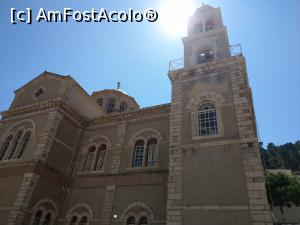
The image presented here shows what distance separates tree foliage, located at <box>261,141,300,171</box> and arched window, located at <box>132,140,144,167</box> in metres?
46.5

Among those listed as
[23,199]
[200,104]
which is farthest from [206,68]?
[23,199]

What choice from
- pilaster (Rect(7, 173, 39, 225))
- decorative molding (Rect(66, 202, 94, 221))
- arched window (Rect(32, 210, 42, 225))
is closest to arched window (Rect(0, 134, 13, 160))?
pilaster (Rect(7, 173, 39, 225))

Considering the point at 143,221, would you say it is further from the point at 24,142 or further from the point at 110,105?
the point at 110,105

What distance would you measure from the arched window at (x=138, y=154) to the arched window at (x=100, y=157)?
8.34 ft

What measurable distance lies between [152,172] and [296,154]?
5668 centimetres

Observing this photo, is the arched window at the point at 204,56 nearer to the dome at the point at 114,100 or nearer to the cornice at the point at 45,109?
the cornice at the point at 45,109

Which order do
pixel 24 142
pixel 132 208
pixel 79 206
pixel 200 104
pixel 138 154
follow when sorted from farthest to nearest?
pixel 24 142
pixel 138 154
pixel 79 206
pixel 132 208
pixel 200 104

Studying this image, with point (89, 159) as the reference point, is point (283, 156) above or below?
above

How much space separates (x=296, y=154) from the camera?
59.5 metres

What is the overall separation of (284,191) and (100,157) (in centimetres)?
2354

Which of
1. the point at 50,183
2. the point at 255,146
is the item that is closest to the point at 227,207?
the point at 255,146

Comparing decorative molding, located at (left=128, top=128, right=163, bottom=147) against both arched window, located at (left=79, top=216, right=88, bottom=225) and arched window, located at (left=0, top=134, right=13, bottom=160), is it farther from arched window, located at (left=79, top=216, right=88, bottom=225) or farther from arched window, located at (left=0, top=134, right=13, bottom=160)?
arched window, located at (left=0, top=134, right=13, bottom=160)

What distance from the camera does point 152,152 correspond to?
51.5ft

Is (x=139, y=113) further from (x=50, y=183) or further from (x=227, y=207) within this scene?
(x=227, y=207)
